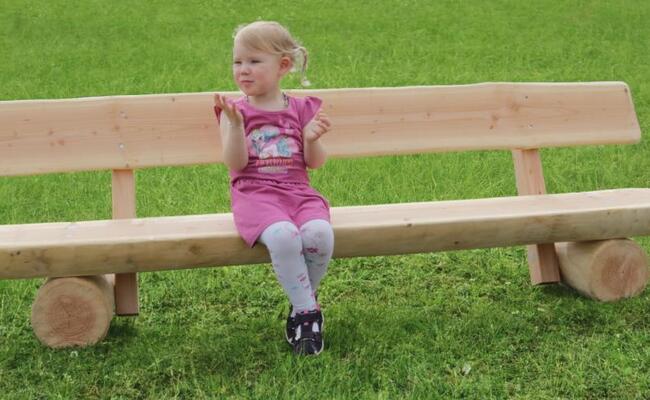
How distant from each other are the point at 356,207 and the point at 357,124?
525 mm

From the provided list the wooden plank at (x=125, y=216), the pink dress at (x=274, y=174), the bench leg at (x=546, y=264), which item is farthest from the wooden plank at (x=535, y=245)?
the wooden plank at (x=125, y=216)

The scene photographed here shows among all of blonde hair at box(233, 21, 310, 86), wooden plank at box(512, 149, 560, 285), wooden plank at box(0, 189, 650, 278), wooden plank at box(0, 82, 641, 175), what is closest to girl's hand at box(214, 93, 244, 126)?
blonde hair at box(233, 21, 310, 86)

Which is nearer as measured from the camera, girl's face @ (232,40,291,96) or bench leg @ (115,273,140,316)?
girl's face @ (232,40,291,96)

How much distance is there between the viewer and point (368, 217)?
3717 mm

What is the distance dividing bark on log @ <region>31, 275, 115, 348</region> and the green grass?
0.07 meters

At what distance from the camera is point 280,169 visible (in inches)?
140

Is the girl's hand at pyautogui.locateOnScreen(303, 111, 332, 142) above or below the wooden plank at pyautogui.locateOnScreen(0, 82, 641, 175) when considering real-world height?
below

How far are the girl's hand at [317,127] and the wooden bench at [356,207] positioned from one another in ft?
1.23

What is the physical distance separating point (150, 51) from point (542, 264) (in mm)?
7588

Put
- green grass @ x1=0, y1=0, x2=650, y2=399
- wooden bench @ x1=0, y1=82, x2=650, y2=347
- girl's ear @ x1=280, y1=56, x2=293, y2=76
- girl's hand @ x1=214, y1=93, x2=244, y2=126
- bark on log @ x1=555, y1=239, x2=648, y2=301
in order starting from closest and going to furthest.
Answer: girl's hand @ x1=214, y1=93, x2=244, y2=126
green grass @ x1=0, y1=0, x2=650, y2=399
wooden bench @ x1=0, y1=82, x2=650, y2=347
girl's ear @ x1=280, y1=56, x2=293, y2=76
bark on log @ x1=555, y1=239, x2=648, y2=301

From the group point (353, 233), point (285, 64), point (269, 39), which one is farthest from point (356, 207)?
point (269, 39)

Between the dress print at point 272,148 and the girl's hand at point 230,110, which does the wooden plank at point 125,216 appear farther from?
the girl's hand at point 230,110

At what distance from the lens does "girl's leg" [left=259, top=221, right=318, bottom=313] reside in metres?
3.33

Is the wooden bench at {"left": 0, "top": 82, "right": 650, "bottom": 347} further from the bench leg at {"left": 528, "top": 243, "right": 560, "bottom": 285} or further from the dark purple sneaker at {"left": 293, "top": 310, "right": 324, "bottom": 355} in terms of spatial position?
the dark purple sneaker at {"left": 293, "top": 310, "right": 324, "bottom": 355}
